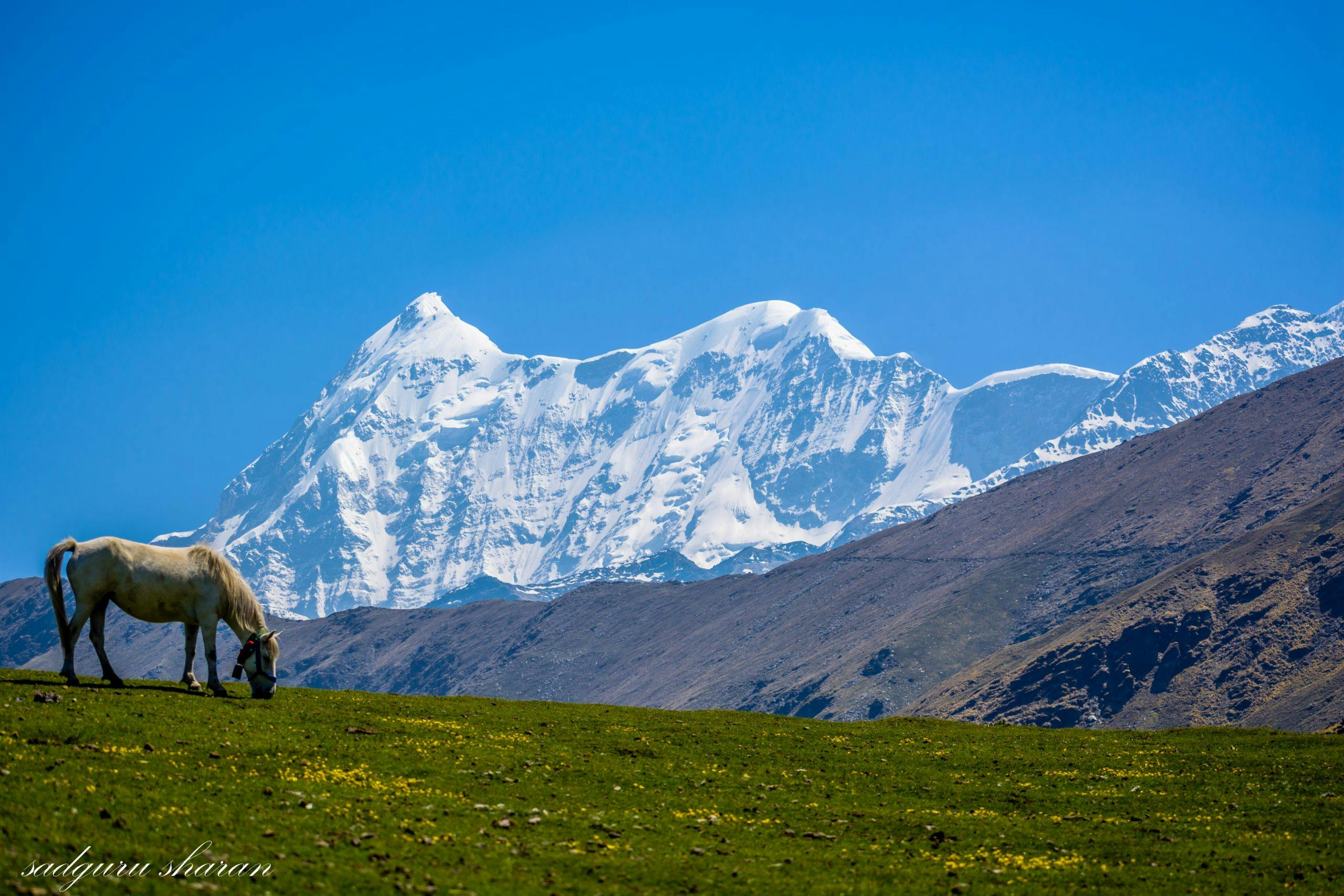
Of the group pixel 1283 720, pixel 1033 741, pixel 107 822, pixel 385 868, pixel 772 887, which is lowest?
pixel 1283 720

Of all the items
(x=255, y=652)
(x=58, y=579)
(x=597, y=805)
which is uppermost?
(x=58, y=579)

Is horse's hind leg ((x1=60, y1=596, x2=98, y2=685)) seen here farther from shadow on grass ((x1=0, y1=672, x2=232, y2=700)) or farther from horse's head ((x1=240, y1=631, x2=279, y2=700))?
horse's head ((x1=240, y1=631, x2=279, y2=700))

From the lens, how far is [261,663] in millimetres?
34812

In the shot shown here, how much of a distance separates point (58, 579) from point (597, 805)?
15.7 m

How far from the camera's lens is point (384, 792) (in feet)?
82.1

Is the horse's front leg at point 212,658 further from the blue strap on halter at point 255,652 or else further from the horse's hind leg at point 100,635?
the horse's hind leg at point 100,635

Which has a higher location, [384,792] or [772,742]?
[384,792]

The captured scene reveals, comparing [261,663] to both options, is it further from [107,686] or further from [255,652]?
[107,686]

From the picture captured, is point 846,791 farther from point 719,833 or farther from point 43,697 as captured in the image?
point 43,697

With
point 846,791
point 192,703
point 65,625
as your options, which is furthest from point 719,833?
point 65,625

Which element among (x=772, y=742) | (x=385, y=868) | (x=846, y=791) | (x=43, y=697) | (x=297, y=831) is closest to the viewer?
(x=385, y=868)

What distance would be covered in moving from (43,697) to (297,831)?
1146 cm

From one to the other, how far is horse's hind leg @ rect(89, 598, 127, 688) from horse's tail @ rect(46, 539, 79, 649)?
25.7 inches

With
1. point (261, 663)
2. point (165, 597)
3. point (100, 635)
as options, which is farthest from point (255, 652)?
point (100, 635)
